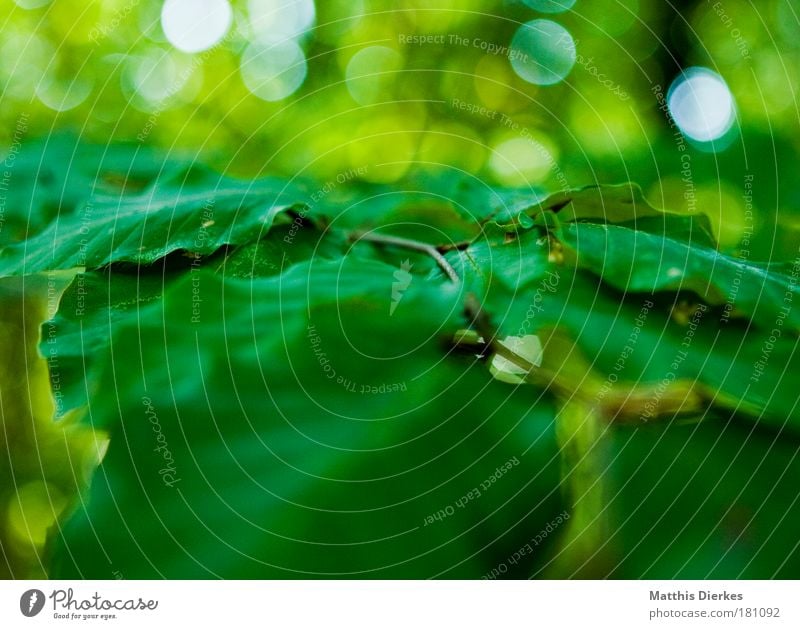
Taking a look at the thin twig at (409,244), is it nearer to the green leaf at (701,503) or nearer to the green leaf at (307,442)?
the green leaf at (307,442)

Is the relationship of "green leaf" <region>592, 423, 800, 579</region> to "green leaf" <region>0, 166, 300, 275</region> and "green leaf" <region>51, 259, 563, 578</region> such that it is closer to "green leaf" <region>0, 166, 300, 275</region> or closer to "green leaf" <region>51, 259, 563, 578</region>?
"green leaf" <region>51, 259, 563, 578</region>

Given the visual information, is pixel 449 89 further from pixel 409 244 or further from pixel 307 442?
pixel 307 442

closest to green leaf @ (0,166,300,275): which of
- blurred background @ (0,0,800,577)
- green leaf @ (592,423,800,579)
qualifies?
blurred background @ (0,0,800,577)

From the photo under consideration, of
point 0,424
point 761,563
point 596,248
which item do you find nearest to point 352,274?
point 596,248

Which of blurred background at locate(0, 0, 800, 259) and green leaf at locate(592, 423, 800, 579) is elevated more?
blurred background at locate(0, 0, 800, 259)

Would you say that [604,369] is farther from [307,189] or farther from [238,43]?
[238,43]
